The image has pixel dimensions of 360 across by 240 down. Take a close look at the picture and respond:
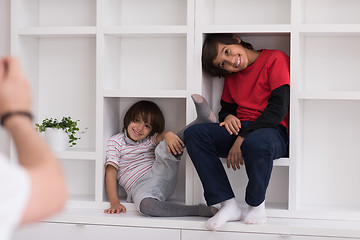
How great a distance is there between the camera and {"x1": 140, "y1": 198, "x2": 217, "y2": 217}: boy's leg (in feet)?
7.60

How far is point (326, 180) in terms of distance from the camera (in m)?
2.54

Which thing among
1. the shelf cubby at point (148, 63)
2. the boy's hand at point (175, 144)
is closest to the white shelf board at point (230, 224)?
the boy's hand at point (175, 144)

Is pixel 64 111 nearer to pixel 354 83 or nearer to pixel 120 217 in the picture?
pixel 120 217

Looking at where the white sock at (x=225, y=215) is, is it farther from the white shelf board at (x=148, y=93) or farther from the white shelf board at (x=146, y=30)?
the white shelf board at (x=146, y=30)

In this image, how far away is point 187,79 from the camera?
7.86 ft

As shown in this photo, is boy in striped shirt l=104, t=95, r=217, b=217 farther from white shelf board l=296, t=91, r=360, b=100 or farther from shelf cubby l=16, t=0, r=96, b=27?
shelf cubby l=16, t=0, r=96, b=27

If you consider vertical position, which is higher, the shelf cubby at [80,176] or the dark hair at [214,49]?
the dark hair at [214,49]

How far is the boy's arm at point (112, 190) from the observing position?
7.95 ft

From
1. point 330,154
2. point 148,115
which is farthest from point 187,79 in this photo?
point 330,154

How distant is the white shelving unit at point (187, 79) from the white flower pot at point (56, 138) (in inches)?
2.5

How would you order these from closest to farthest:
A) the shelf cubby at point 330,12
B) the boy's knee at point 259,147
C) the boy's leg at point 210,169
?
the boy's knee at point 259,147, the boy's leg at point 210,169, the shelf cubby at point 330,12

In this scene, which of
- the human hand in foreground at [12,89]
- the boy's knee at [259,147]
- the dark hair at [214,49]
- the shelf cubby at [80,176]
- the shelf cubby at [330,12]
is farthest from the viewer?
the shelf cubby at [80,176]

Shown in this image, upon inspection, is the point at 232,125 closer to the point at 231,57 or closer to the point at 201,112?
the point at 201,112

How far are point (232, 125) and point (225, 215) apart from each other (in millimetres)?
364
